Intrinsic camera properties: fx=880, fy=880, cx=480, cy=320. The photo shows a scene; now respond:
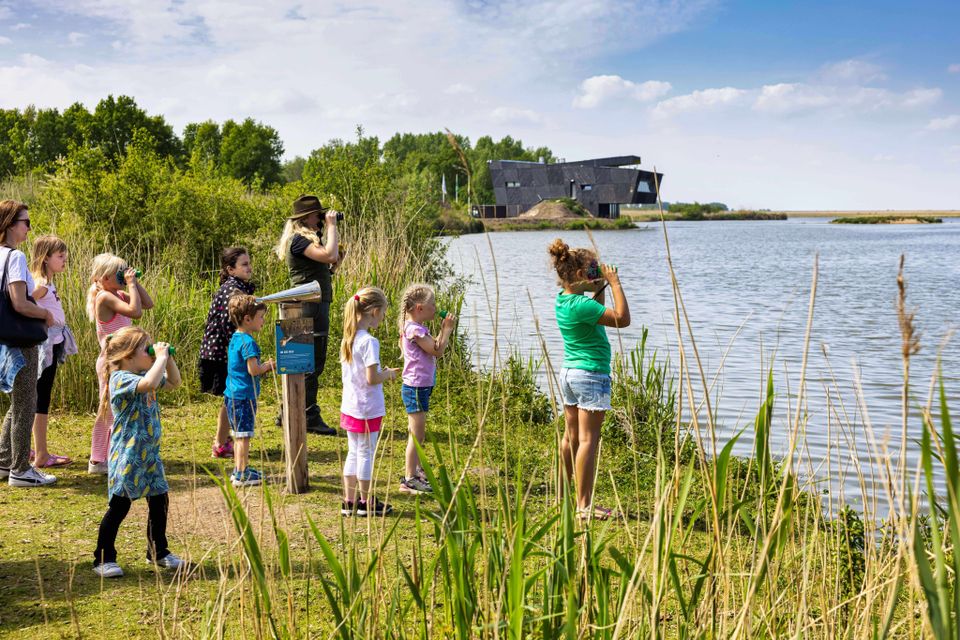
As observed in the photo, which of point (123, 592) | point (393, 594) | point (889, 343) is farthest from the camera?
point (889, 343)

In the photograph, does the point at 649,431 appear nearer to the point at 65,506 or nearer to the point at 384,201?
the point at 65,506

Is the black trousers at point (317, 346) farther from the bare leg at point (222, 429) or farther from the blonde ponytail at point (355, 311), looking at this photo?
the blonde ponytail at point (355, 311)

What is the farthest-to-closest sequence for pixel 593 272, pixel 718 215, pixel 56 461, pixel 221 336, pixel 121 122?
pixel 718 215
pixel 121 122
pixel 221 336
pixel 56 461
pixel 593 272

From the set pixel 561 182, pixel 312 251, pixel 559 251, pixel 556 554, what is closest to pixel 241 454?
pixel 312 251

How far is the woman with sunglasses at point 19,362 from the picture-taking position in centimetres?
524

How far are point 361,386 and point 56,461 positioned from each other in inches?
103

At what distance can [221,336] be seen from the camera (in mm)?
6316

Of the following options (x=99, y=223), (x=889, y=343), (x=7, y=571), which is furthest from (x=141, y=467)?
(x=889, y=343)

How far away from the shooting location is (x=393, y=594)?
2.58m

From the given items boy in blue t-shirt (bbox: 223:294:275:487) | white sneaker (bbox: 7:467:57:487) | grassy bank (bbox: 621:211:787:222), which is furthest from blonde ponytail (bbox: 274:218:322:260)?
grassy bank (bbox: 621:211:787:222)

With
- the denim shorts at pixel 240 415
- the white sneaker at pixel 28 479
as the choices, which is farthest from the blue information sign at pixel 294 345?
the white sneaker at pixel 28 479

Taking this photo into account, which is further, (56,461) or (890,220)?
(890,220)

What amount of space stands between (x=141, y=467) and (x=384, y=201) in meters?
8.69

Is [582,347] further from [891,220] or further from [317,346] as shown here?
[891,220]
